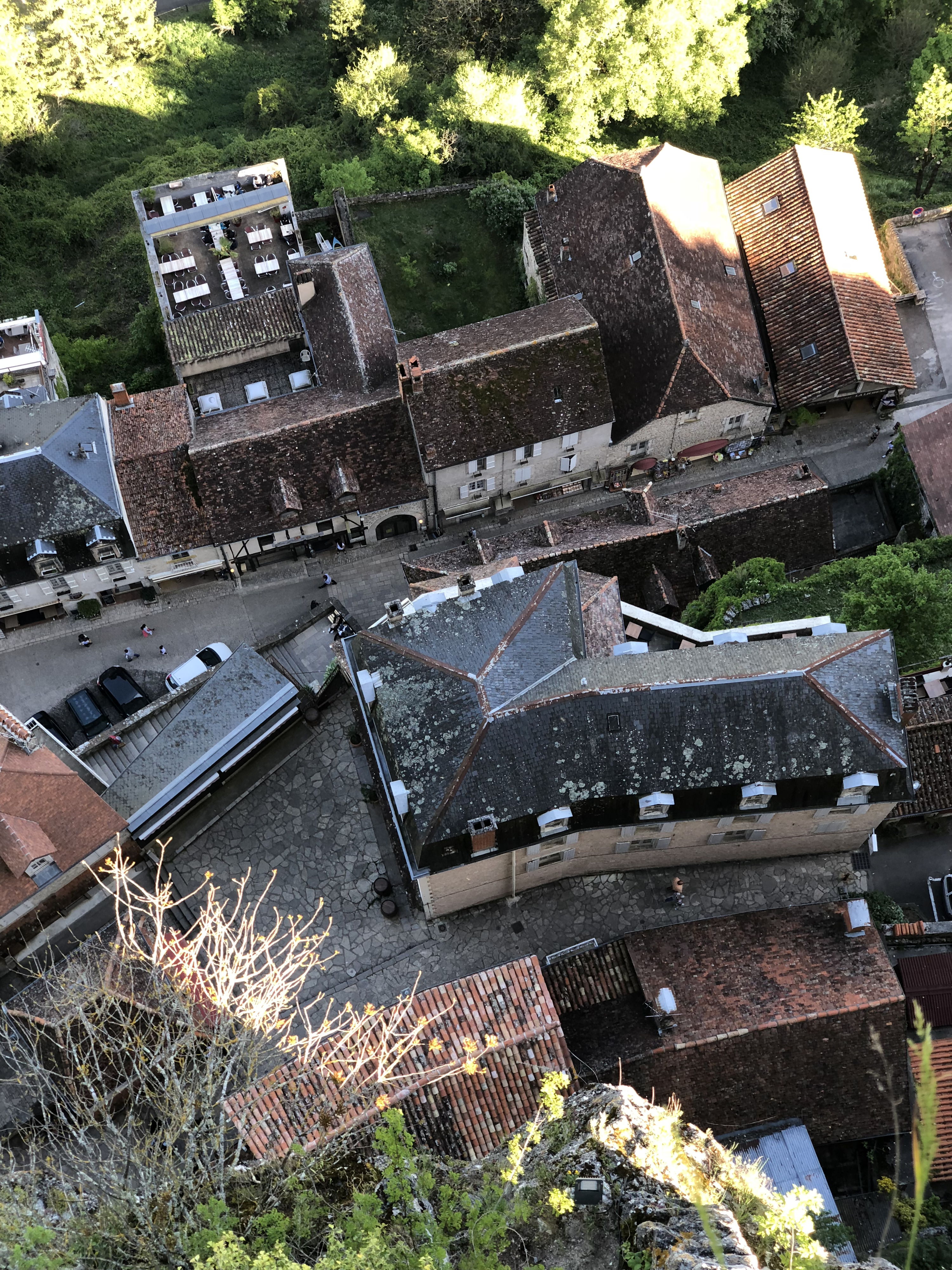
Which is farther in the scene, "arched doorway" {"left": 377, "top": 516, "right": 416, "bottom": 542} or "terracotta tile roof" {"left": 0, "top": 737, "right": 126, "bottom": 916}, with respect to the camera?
"arched doorway" {"left": 377, "top": 516, "right": 416, "bottom": 542}

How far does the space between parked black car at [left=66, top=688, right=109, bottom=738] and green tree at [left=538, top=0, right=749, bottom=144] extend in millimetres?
48344

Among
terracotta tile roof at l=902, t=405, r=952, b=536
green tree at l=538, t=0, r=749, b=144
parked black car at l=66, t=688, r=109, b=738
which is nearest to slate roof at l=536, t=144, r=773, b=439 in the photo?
green tree at l=538, t=0, r=749, b=144

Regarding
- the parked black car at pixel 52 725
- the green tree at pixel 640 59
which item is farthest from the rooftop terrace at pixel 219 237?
the parked black car at pixel 52 725

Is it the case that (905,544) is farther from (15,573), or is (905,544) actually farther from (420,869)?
(15,573)

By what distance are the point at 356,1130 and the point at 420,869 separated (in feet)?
31.2

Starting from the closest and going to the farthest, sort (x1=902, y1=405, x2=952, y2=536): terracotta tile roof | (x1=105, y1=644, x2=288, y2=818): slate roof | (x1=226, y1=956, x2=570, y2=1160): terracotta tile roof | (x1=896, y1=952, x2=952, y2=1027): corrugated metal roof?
(x1=226, y1=956, x2=570, y2=1160): terracotta tile roof, (x1=896, y1=952, x2=952, y2=1027): corrugated metal roof, (x1=105, y1=644, x2=288, y2=818): slate roof, (x1=902, y1=405, x2=952, y2=536): terracotta tile roof

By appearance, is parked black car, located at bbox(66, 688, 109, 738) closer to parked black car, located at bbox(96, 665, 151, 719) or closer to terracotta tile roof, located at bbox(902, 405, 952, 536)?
parked black car, located at bbox(96, 665, 151, 719)

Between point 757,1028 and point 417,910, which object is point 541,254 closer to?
point 417,910

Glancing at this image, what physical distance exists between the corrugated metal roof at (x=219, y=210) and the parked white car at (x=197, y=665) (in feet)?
89.3

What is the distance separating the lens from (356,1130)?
118 feet

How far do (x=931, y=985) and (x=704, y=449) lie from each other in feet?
107

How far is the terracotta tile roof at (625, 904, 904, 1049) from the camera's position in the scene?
40.5m

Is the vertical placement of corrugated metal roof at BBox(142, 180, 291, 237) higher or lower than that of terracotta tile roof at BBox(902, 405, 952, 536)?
higher

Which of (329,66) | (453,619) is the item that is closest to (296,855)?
(453,619)
